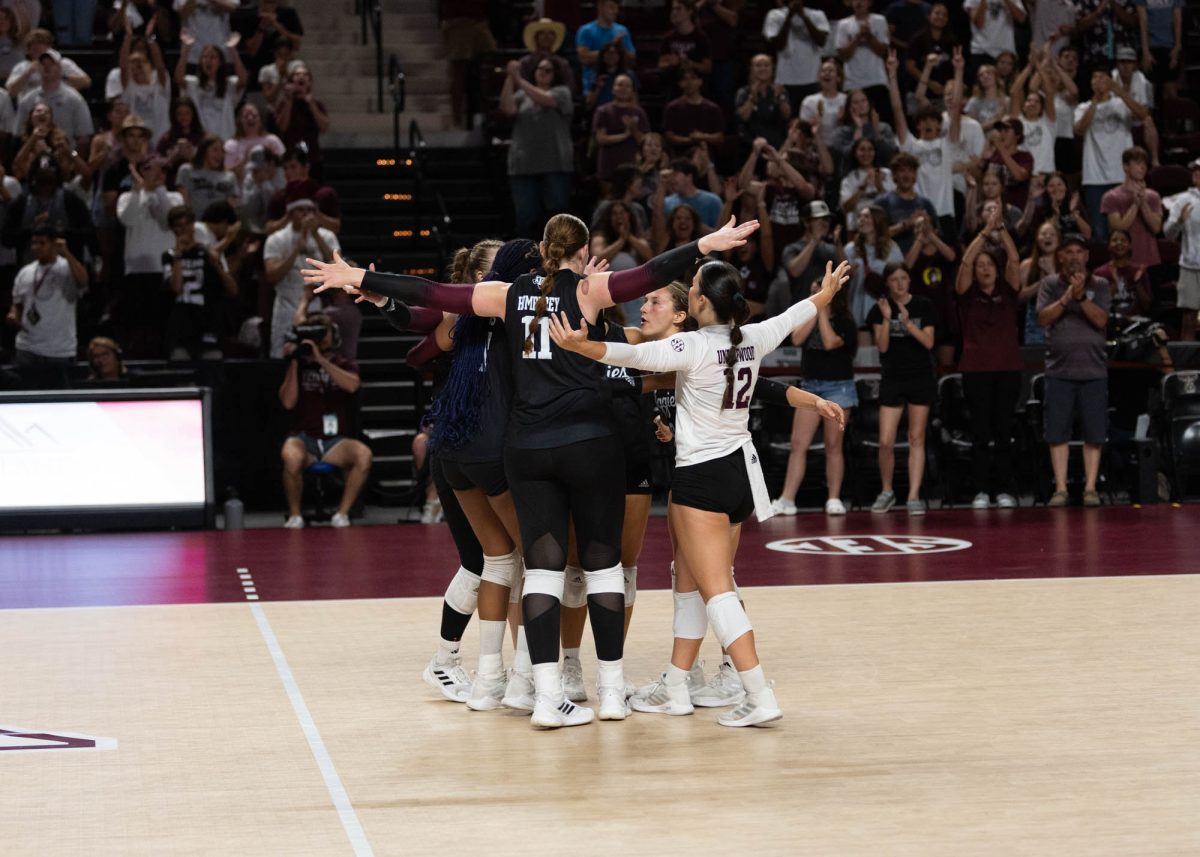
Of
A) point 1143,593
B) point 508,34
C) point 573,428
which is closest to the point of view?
point 573,428

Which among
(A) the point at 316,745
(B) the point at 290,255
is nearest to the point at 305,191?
(B) the point at 290,255

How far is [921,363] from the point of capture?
14.4 metres

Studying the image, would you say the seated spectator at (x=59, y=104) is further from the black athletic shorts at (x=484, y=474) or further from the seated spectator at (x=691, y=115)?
the black athletic shorts at (x=484, y=474)

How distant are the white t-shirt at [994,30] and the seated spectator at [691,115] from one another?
3484 mm

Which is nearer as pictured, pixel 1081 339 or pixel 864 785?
pixel 864 785

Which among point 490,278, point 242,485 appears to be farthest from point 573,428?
point 242,485

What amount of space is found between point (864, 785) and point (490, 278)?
2641 mm

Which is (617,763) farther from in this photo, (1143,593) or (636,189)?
(636,189)

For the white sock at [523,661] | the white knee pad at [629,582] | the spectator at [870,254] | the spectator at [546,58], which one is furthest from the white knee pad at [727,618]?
the spectator at [546,58]

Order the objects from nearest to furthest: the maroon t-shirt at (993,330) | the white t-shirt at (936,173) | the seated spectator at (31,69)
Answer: the maroon t-shirt at (993,330)
the seated spectator at (31,69)
the white t-shirt at (936,173)

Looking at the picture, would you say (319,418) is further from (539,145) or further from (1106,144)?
(1106,144)

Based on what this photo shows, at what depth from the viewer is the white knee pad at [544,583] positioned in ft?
23.0

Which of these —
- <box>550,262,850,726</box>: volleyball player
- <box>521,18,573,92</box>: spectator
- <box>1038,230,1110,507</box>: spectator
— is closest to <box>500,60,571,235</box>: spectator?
<box>521,18,573,92</box>: spectator

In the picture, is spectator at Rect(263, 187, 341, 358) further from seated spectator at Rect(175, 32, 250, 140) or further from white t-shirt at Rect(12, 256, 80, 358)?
seated spectator at Rect(175, 32, 250, 140)
